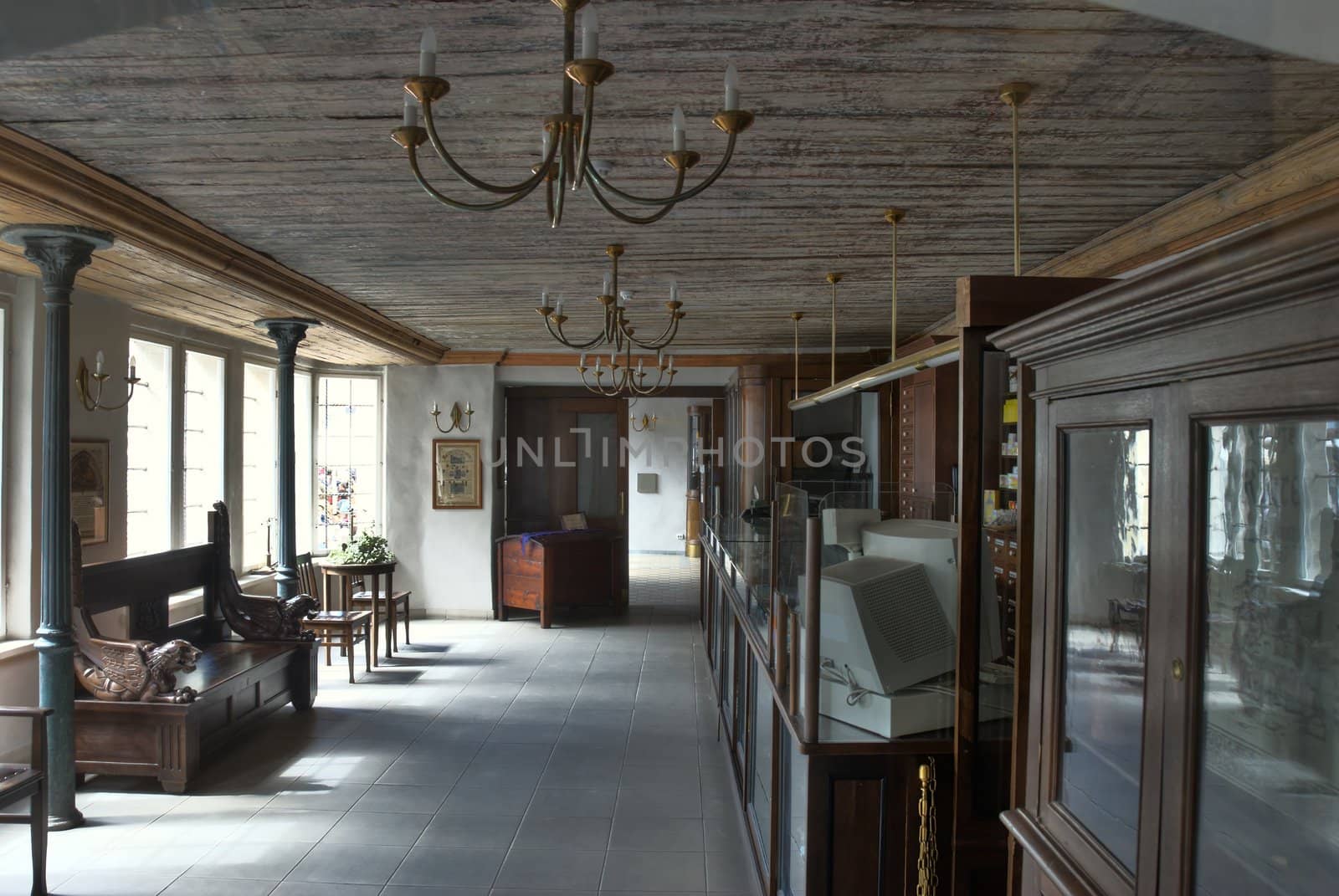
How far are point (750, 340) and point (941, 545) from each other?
17.7 feet

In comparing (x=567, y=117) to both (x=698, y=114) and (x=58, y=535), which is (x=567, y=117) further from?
(x=58, y=535)

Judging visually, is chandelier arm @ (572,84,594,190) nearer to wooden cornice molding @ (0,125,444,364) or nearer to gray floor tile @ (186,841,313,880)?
wooden cornice molding @ (0,125,444,364)

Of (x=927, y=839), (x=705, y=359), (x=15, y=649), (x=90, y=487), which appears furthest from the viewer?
(x=705, y=359)

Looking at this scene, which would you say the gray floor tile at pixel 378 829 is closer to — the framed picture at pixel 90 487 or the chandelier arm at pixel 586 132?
the framed picture at pixel 90 487

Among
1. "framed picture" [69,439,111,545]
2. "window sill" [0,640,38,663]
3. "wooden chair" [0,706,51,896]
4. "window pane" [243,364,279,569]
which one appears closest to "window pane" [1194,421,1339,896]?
"wooden chair" [0,706,51,896]

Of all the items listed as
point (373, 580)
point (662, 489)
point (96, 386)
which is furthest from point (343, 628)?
point (662, 489)

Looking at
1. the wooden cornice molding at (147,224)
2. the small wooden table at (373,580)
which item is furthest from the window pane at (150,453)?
the small wooden table at (373,580)

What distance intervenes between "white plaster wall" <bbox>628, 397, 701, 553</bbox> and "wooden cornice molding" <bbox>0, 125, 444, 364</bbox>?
8.99 meters

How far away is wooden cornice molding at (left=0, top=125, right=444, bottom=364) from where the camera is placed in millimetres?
2822

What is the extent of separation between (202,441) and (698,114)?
18.8 ft

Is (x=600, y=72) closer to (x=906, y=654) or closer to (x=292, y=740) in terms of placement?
(x=906, y=654)

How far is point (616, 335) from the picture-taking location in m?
4.64

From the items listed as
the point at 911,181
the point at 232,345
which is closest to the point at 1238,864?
the point at 911,181

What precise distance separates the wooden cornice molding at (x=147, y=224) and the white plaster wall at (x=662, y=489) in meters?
8.99
